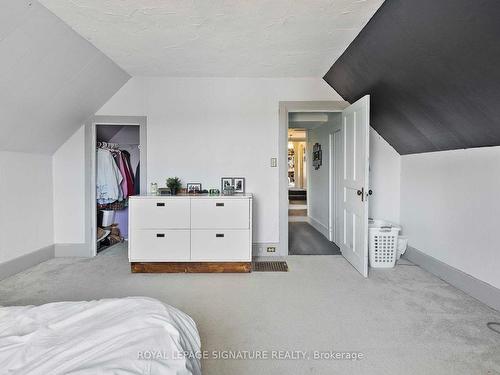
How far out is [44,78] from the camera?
2.86 metres

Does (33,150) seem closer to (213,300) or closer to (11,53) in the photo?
(11,53)

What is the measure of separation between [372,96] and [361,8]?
4.00 feet

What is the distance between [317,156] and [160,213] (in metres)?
3.54

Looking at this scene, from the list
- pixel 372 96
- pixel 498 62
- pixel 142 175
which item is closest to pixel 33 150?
pixel 142 175

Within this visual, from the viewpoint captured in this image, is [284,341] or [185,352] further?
[284,341]

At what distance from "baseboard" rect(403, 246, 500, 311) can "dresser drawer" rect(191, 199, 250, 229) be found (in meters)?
2.11

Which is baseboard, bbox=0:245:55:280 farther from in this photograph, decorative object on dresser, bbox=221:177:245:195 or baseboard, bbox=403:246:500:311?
baseboard, bbox=403:246:500:311

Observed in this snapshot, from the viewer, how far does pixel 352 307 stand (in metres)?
2.57

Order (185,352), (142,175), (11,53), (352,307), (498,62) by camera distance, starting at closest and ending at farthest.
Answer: (185,352) → (498,62) → (11,53) → (352,307) → (142,175)

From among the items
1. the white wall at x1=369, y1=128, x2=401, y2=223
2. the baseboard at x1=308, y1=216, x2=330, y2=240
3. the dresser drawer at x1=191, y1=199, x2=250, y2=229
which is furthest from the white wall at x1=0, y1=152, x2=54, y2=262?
the white wall at x1=369, y1=128, x2=401, y2=223

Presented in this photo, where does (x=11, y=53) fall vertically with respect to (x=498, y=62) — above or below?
above

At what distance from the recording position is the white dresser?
11.3ft

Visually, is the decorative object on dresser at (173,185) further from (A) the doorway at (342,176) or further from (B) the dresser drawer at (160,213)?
(A) the doorway at (342,176)

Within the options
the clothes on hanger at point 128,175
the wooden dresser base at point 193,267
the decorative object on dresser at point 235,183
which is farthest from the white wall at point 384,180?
the clothes on hanger at point 128,175
